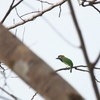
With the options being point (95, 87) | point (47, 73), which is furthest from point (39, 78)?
point (95, 87)

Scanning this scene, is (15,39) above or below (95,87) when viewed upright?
above

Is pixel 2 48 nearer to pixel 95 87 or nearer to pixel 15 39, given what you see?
pixel 15 39

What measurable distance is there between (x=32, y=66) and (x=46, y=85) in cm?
5

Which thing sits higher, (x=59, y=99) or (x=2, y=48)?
(x=2, y=48)

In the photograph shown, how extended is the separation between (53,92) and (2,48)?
173 mm

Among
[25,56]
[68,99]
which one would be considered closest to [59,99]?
[68,99]

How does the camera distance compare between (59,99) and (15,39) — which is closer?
(59,99)

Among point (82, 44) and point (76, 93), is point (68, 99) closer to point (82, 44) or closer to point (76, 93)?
point (76, 93)

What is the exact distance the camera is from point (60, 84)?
49 centimetres

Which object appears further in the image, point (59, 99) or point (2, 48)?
point (2, 48)

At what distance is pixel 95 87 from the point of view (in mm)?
525

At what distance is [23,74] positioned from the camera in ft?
1.75

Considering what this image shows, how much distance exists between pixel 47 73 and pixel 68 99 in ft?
0.23

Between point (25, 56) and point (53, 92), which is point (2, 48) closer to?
point (25, 56)
